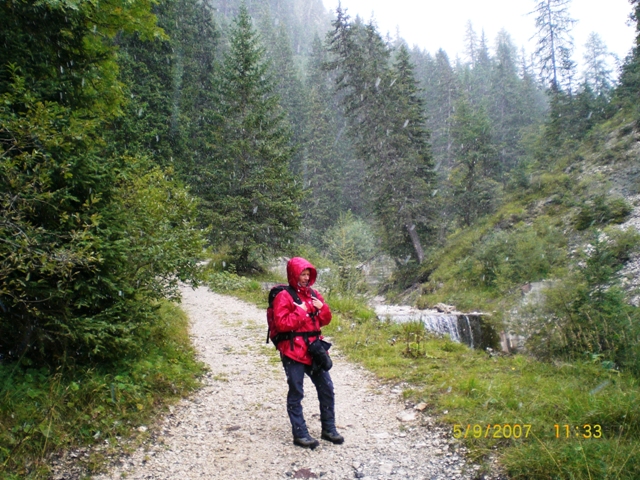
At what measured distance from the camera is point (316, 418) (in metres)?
4.98

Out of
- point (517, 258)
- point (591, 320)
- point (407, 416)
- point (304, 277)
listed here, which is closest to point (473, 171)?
point (517, 258)

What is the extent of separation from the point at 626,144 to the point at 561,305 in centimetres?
1865

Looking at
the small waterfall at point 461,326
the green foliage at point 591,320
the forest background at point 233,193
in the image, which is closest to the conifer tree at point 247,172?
the forest background at point 233,193

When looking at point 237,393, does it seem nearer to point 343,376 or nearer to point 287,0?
point 343,376

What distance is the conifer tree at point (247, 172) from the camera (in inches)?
→ 736

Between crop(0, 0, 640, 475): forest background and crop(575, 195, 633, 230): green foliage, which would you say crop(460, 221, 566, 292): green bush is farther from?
crop(575, 195, 633, 230): green foliage

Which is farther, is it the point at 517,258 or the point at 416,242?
the point at 416,242

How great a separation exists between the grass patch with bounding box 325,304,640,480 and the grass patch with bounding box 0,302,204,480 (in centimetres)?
337

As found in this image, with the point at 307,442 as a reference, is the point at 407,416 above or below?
below

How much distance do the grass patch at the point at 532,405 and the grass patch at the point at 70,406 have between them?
337 cm

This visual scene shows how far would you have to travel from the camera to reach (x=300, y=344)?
4.11m

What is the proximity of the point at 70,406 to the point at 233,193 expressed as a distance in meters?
15.6

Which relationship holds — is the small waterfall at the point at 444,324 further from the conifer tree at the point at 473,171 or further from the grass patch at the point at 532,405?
the conifer tree at the point at 473,171
